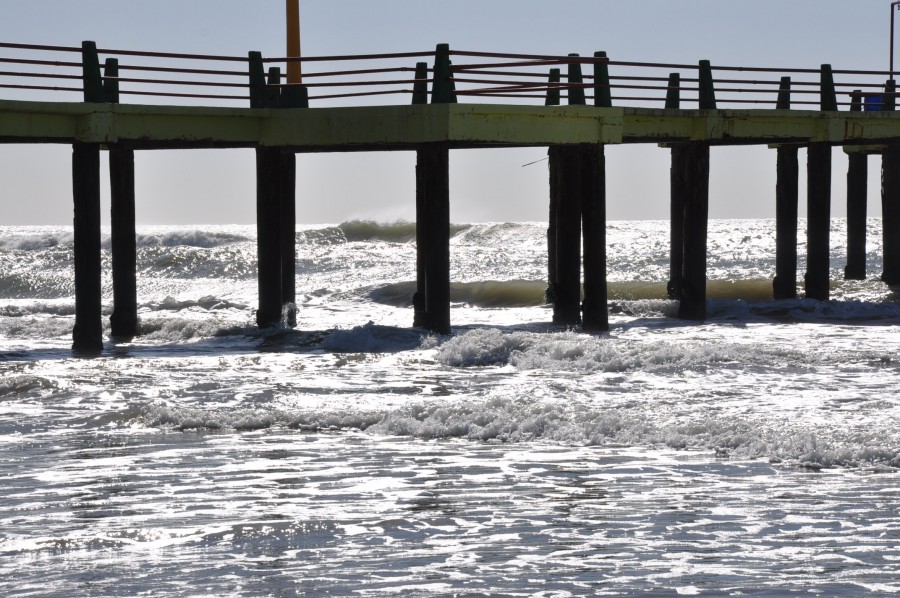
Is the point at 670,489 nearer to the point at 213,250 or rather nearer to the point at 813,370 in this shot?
the point at 813,370

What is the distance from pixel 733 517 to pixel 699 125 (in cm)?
1393

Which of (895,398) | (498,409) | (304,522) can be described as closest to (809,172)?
(895,398)

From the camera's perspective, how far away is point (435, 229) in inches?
726

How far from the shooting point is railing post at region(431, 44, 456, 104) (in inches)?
715

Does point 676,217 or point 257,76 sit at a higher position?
point 257,76

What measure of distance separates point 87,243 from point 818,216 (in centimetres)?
1266

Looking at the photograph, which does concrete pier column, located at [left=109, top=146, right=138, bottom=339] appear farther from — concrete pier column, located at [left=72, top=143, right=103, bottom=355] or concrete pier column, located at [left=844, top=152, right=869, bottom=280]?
concrete pier column, located at [left=844, top=152, right=869, bottom=280]

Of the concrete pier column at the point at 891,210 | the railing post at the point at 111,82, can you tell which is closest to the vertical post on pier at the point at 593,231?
the railing post at the point at 111,82

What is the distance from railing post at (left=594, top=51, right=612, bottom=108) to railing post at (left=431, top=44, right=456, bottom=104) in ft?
8.20

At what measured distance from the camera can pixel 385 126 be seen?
18578 mm

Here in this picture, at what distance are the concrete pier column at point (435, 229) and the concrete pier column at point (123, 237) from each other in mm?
4970

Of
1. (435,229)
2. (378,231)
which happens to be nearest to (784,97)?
(435,229)

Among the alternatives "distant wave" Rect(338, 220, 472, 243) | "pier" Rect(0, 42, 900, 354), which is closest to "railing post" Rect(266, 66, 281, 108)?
"pier" Rect(0, 42, 900, 354)

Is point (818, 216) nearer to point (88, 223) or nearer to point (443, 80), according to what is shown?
point (443, 80)
